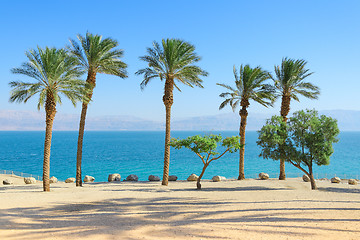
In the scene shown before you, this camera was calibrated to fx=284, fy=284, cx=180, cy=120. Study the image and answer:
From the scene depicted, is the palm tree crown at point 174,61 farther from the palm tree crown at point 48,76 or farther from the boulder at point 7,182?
the boulder at point 7,182

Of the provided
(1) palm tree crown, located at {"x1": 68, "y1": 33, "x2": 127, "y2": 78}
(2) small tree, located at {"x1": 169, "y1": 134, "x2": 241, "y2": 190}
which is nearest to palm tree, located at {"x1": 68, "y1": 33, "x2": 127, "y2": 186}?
(1) palm tree crown, located at {"x1": 68, "y1": 33, "x2": 127, "y2": 78}

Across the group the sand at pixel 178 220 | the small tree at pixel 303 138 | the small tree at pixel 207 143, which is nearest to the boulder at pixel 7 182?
the sand at pixel 178 220

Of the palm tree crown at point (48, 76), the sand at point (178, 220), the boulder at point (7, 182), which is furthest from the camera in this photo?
the boulder at point (7, 182)

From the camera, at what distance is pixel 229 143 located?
23.8 meters

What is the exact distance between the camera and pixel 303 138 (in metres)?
23.9

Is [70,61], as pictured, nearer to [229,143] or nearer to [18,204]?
[18,204]

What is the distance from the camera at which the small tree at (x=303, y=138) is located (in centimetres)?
2344

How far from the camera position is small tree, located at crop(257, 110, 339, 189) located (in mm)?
23438

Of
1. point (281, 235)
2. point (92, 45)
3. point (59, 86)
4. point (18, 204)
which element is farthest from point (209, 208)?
point (92, 45)

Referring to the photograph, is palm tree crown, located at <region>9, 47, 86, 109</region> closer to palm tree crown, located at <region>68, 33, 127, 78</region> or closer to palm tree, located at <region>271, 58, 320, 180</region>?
palm tree crown, located at <region>68, 33, 127, 78</region>

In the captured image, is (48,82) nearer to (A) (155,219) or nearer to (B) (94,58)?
(B) (94,58)

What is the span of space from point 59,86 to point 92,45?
6233 millimetres

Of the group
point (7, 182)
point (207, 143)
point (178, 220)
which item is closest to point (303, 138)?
point (207, 143)

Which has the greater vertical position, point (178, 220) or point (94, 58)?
point (94, 58)
